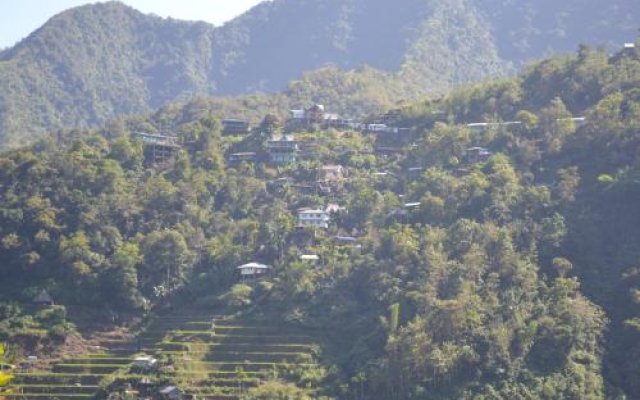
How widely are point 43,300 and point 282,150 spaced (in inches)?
625

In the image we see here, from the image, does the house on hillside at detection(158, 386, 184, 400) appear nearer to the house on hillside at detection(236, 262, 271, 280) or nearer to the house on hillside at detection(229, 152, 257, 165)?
the house on hillside at detection(236, 262, 271, 280)

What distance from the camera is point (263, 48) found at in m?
106

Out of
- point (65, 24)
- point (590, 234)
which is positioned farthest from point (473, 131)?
point (65, 24)

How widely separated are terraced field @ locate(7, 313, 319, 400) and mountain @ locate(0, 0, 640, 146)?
42116mm

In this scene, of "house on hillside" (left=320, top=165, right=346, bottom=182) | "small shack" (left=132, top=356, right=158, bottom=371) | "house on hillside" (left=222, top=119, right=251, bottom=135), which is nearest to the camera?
"small shack" (left=132, top=356, right=158, bottom=371)

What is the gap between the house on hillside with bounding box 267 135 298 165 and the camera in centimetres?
4844

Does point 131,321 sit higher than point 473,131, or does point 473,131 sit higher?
point 473,131

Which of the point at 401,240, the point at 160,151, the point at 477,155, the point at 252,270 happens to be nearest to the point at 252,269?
the point at 252,270

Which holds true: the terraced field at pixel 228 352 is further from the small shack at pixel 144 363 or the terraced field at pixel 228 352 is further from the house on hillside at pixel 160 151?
the house on hillside at pixel 160 151

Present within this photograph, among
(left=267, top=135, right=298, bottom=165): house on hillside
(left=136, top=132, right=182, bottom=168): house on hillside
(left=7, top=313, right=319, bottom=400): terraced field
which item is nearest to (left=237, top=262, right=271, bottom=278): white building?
(left=7, top=313, right=319, bottom=400): terraced field

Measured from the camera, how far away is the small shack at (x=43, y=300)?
36562 mm

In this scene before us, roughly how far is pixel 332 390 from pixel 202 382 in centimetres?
414

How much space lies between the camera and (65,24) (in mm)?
94312

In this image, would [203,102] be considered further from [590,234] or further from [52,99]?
[590,234]
